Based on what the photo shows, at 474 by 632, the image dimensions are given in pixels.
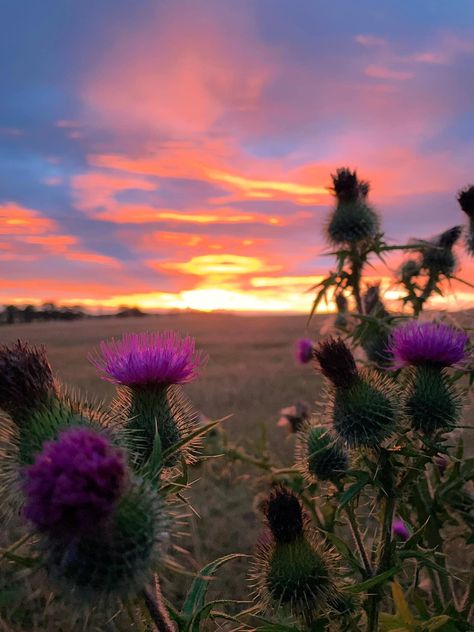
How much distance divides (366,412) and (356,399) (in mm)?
236

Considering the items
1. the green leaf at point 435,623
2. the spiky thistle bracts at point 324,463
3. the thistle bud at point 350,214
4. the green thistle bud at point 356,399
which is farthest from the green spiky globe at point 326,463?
the thistle bud at point 350,214

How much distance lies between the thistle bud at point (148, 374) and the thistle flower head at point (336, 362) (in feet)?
3.06

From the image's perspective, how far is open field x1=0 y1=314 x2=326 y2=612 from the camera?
7.31 metres

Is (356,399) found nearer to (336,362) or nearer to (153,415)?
A: (336,362)

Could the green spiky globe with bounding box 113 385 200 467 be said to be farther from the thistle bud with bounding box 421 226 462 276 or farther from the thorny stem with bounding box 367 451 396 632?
the thistle bud with bounding box 421 226 462 276

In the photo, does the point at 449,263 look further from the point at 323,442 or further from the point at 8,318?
the point at 8,318

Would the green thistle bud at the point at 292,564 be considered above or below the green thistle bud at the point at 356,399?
below

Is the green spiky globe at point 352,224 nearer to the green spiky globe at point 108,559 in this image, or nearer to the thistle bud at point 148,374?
the thistle bud at point 148,374

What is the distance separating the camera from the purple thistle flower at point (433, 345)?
3996 millimetres

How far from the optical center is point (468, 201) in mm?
6770

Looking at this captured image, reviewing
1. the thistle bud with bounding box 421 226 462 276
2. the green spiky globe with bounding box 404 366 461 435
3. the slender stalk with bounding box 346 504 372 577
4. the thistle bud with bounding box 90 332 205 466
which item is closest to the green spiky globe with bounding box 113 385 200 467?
the thistle bud with bounding box 90 332 205 466

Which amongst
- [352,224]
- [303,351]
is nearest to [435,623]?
[352,224]

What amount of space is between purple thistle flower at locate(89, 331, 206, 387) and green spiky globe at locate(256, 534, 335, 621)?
1128 mm

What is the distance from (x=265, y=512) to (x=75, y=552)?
1.46 meters
